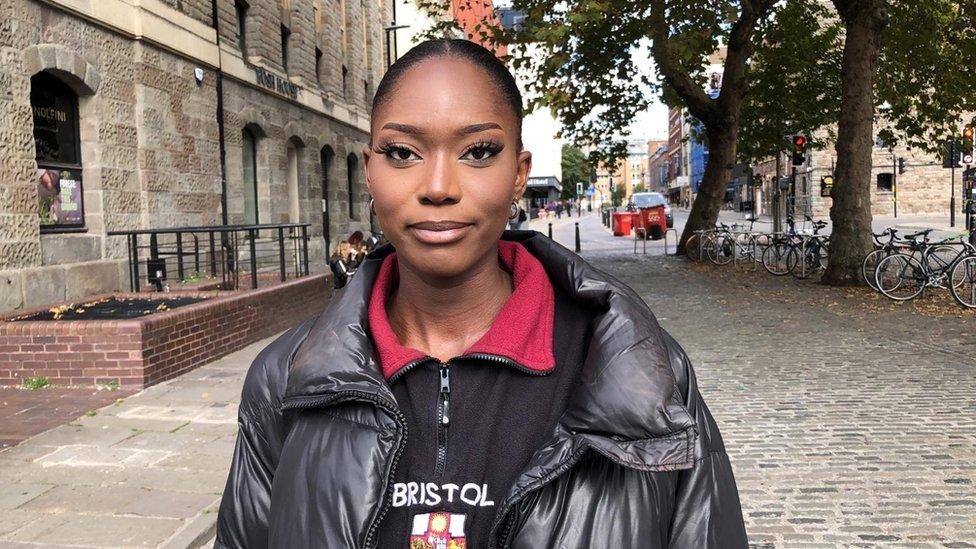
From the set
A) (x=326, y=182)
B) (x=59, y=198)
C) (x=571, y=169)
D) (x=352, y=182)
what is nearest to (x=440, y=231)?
(x=59, y=198)

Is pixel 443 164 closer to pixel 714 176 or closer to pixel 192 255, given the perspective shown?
pixel 192 255

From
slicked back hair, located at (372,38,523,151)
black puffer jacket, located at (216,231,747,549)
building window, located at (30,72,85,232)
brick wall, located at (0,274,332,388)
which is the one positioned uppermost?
building window, located at (30,72,85,232)

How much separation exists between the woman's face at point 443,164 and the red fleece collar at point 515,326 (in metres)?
0.14

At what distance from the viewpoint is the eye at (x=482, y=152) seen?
1479mm

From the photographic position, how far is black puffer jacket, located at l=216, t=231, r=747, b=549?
134 centimetres

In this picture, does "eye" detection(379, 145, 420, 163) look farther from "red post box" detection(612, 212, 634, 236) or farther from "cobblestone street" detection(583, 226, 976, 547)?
"red post box" detection(612, 212, 634, 236)

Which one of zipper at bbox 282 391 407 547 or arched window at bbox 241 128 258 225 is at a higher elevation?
arched window at bbox 241 128 258 225

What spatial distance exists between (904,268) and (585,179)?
92035mm

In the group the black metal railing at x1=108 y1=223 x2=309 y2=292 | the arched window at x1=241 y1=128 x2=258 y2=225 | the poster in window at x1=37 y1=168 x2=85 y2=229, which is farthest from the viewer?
the arched window at x1=241 y1=128 x2=258 y2=225

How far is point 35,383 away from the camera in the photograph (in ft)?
24.8

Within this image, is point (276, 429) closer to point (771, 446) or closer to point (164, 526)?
point (164, 526)

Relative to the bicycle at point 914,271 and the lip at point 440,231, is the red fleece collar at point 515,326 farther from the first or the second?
the bicycle at point 914,271

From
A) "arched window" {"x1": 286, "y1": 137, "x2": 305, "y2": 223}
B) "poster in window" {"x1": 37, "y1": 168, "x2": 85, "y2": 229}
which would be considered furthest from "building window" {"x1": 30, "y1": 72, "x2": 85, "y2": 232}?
"arched window" {"x1": 286, "y1": 137, "x2": 305, "y2": 223}

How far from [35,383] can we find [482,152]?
749cm
